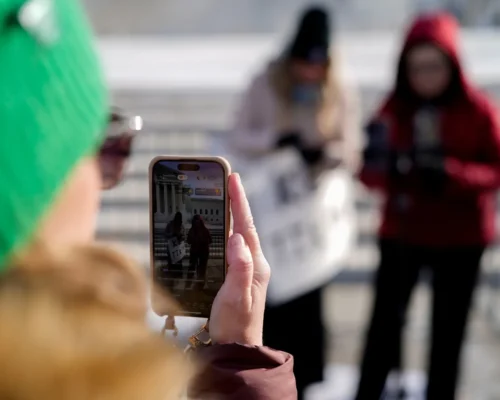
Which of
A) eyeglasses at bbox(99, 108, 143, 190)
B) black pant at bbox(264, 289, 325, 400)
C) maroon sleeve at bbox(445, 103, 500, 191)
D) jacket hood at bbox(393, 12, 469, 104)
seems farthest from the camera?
black pant at bbox(264, 289, 325, 400)

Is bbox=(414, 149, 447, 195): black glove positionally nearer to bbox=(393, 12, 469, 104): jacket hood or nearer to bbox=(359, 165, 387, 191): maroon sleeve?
bbox=(359, 165, 387, 191): maroon sleeve

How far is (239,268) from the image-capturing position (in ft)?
3.54

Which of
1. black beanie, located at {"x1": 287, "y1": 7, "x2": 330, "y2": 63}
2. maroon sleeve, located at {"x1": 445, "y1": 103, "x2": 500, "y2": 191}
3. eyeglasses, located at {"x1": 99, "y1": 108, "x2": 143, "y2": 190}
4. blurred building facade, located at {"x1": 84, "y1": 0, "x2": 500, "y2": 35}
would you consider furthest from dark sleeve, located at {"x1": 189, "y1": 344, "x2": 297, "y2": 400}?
blurred building facade, located at {"x1": 84, "y1": 0, "x2": 500, "y2": 35}

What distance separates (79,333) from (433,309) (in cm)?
284

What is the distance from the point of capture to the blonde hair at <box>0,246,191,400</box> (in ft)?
2.35

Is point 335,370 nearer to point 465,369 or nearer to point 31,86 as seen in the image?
A: point 465,369

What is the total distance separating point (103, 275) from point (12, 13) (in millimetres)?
263

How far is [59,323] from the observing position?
74cm

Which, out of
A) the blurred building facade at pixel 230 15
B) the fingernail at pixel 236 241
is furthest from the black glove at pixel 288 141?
the blurred building facade at pixel 230 15

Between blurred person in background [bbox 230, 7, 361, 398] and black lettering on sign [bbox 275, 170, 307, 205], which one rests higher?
blurred person in background [bbox 230, 7, 361, 398]

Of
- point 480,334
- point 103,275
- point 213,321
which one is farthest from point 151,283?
point 480,334

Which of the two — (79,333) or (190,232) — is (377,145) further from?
(79,333)

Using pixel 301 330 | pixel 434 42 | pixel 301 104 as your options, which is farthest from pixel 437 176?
pixel 301 330

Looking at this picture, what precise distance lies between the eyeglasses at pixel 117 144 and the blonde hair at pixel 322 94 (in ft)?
6.11
